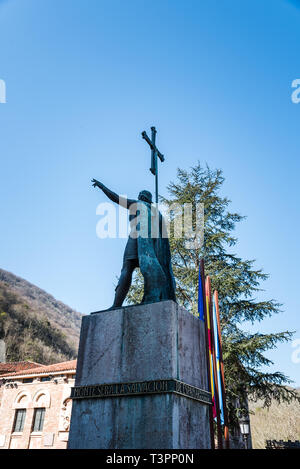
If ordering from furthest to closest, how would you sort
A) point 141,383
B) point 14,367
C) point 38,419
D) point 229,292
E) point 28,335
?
point 28,335 → point 14,367 → point 38,419 → point 229,292 → point 141,383

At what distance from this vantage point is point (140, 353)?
158 inches

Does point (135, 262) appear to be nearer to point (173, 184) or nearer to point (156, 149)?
point (156, 149)

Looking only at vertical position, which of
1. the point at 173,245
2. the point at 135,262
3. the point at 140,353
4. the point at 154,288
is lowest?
the point at 140,353

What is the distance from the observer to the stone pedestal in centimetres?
Answer: 359

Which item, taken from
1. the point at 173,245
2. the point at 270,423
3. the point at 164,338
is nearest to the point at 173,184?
the point at 173,245

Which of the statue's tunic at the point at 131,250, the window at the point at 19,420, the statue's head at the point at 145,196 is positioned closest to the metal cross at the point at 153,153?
the statue's head at the point at 145,196

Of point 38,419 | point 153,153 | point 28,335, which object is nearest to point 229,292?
point 153,153

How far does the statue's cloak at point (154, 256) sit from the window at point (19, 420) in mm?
28218

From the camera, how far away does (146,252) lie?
16.1ft

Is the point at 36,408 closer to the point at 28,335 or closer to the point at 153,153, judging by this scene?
the point at 153,153

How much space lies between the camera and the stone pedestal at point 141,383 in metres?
3.59

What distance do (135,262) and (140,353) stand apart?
1459 mm

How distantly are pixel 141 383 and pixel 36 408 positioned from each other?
1095 inches

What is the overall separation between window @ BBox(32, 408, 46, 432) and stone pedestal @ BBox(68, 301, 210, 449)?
26.7 metres
